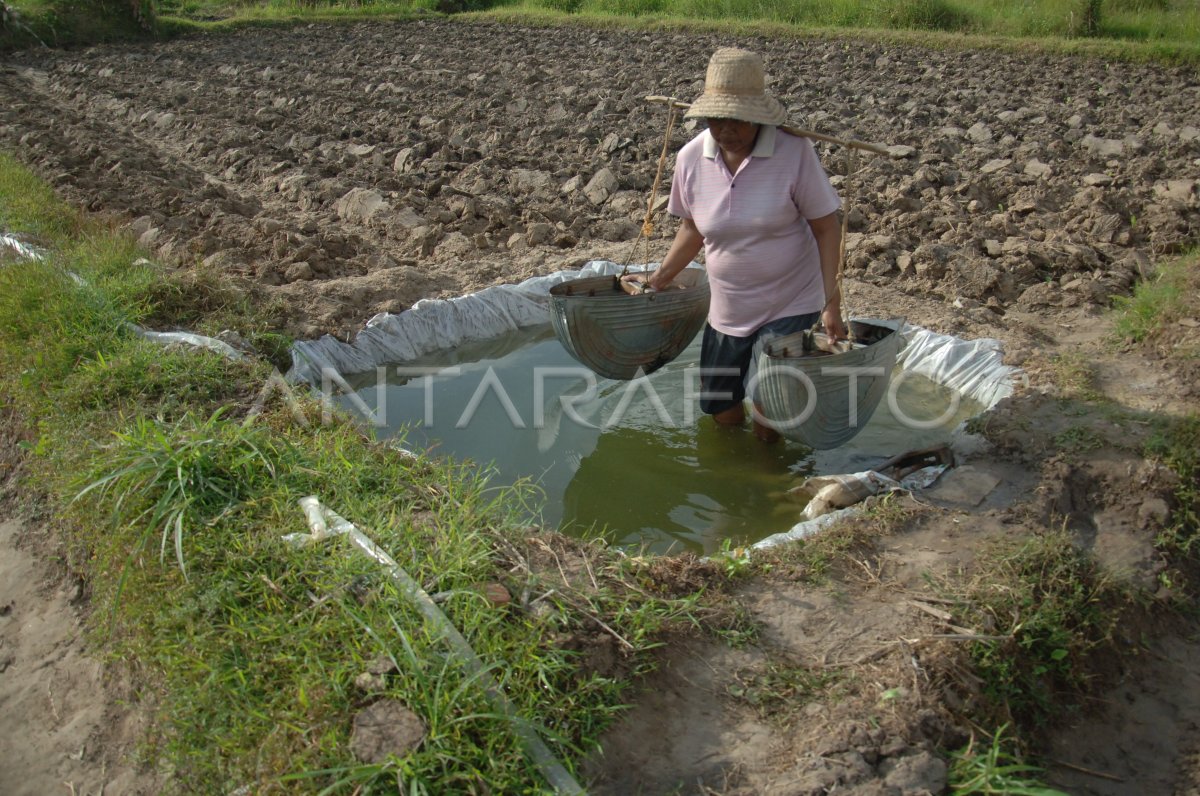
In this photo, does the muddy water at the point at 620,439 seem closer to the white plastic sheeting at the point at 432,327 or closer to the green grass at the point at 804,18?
the white plastic sheeting at the point at 432,327

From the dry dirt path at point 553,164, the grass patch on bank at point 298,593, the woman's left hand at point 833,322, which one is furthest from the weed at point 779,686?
the dry dirt path at point 553,164

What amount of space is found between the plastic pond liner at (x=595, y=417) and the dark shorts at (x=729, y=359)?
22 centimetres

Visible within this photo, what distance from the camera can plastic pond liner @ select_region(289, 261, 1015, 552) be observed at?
3750 mm

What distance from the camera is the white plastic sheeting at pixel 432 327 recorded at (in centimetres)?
453

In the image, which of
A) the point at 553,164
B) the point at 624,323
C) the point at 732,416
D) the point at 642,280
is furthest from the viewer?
the point at 553,164

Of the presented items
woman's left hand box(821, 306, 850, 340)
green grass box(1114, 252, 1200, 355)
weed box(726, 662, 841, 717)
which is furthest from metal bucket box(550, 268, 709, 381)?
green grass box(1114, 252, 1200, 355)

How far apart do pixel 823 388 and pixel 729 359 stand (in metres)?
0.69

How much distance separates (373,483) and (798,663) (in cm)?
147

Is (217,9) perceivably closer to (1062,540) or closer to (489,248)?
(489,248)

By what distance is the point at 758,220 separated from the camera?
3.40 m

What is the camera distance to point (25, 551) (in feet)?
10.9

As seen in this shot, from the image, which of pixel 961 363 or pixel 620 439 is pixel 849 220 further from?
pixel 620 439

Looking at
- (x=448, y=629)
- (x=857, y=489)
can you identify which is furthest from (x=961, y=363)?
(x=448, y=629)

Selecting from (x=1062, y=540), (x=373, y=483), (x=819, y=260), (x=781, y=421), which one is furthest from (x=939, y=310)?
(x=373, y=483)
